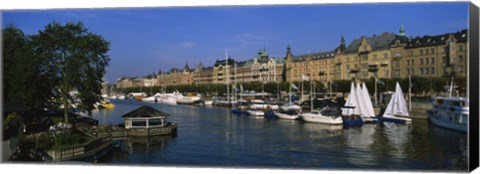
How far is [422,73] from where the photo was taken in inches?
1177

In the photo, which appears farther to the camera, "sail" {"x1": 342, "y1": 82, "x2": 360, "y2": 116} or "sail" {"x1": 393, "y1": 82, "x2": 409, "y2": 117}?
"sail" {"x1": 342, "y1": 82, "x2": 360, "y2": 116}

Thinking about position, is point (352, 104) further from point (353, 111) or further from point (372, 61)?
point (372, 61)

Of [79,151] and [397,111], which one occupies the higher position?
[397,111]

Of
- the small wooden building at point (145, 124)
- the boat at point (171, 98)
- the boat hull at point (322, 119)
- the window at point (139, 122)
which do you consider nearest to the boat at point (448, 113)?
the boat hull at point (322, 119)

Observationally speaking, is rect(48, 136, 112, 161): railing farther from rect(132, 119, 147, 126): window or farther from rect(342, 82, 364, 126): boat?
rect(342, 82, 364, 126): boat

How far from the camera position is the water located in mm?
18828

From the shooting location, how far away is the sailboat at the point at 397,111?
36219 millimetres

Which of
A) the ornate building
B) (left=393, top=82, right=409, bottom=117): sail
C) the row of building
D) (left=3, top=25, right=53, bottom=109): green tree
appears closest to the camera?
the ornate building

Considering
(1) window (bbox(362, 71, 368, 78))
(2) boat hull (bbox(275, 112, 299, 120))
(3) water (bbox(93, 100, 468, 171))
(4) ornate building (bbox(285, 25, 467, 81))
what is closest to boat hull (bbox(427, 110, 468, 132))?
(3) water (bbox(93, 100, 468, 171))

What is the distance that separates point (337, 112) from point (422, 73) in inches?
389

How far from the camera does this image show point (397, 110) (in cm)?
3738

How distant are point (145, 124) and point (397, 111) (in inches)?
754

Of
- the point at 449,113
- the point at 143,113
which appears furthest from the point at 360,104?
the point at 143,113

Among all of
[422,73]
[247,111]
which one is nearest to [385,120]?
[422,73]
